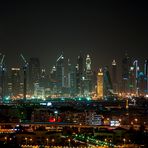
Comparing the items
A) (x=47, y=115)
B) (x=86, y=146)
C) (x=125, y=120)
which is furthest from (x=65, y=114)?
(x=86, y=146)

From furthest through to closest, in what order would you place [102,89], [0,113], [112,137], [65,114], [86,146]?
[102,89] → [0,113] → [65,114] → [112,137] → [86,146]

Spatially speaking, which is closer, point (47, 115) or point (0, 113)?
point (47, 115)

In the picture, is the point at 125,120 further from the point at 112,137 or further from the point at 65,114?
the point at 112,137

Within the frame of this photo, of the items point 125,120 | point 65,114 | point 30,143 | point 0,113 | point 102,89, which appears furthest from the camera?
point 102,89

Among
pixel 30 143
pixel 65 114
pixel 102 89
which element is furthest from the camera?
pixel 102 89

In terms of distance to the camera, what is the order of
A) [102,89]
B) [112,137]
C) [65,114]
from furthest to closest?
[102,89] < [65,114] < [112,137]

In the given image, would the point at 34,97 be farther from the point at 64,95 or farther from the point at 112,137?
the point at 112,137

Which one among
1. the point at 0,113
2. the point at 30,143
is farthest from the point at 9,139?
the point at 0,113

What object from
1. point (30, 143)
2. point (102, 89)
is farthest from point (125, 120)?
point (102, 89)

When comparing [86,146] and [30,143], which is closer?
[86,146]
